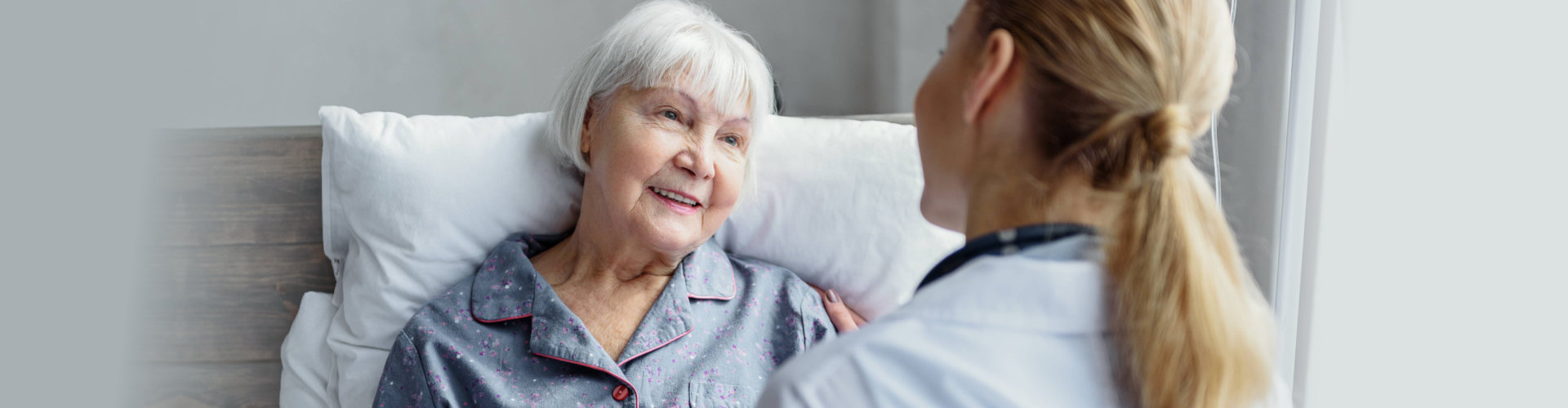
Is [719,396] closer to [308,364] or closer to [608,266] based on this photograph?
[608,266]

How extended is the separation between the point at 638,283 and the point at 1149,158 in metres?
0.83

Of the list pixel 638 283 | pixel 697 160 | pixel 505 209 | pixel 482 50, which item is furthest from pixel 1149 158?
pixel 482 50

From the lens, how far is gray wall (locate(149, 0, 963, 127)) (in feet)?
8.10

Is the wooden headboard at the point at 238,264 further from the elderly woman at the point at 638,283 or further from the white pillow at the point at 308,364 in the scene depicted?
the elderly woman at the point at 638,283

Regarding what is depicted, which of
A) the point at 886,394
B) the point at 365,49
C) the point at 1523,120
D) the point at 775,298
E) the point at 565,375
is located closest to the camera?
the point at 886,394

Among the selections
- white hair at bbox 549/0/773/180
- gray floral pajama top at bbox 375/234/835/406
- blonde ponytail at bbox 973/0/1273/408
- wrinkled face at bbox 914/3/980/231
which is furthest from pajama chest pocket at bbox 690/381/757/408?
blonde ponytail at bbox 973/0/1273/408

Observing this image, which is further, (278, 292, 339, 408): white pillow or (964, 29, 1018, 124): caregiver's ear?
(278, 292, 339, 408): white pillow

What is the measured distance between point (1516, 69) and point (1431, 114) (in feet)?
0.29

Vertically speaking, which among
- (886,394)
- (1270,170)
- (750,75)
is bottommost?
(886,394)

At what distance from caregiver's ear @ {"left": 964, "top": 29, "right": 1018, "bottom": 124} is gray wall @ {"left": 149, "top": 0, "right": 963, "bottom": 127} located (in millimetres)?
1926

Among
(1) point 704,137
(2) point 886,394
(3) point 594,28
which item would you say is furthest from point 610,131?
(3) point 594,28

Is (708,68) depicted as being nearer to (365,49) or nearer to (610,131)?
(610,131)

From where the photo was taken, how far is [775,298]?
133cm

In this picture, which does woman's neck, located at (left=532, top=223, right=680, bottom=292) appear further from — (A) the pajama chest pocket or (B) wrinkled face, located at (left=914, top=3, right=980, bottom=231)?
(B) wrinkled face, located at (left=914, top=3, right=980, bottom=231)
